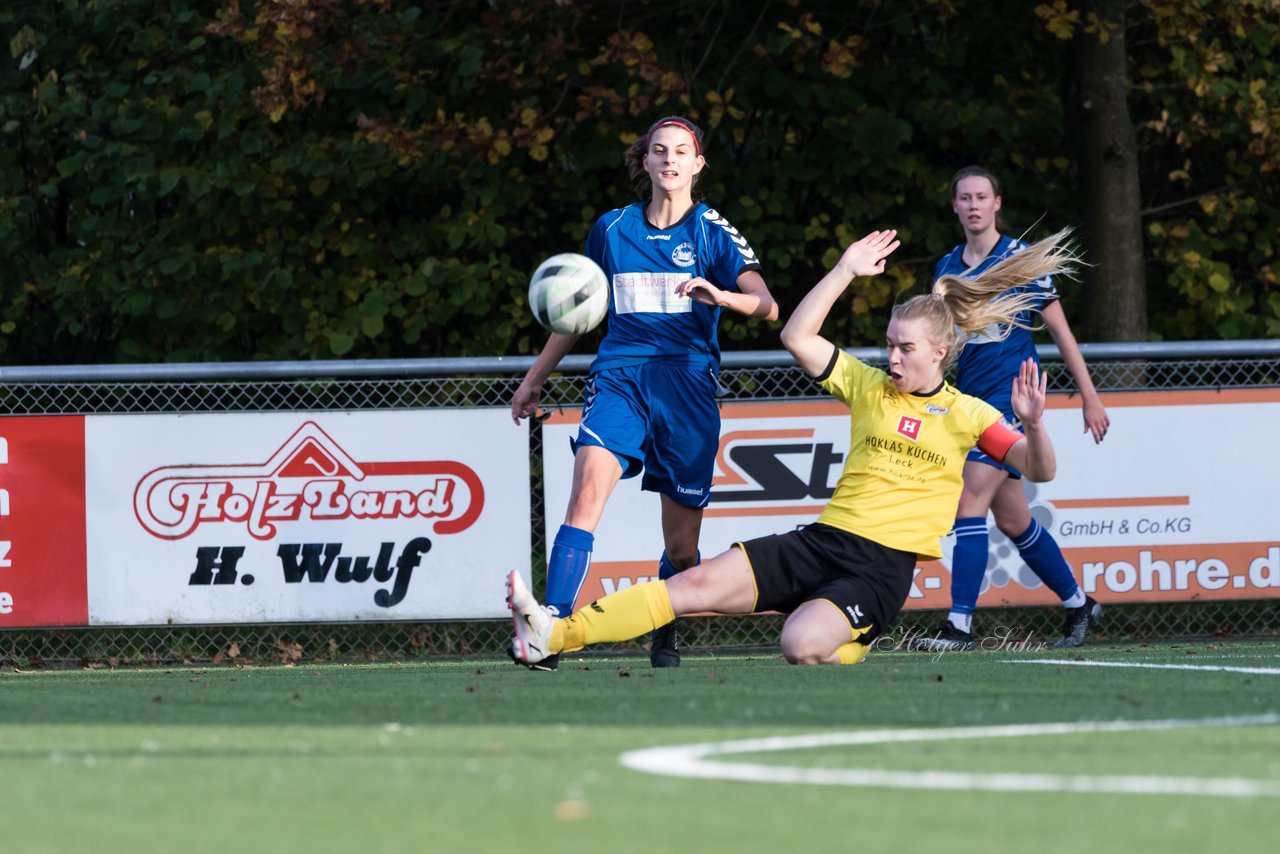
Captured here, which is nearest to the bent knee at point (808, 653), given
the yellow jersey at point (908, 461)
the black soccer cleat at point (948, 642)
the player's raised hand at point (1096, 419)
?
the yellow jersey at point (908, 461)

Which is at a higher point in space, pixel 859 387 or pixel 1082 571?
pixel 859 387

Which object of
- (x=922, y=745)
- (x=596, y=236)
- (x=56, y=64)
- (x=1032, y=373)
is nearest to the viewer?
(x=922, y=745)

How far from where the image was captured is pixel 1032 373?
20.8ft

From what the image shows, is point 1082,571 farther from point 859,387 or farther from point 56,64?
point 56,64

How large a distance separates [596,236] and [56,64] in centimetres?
745

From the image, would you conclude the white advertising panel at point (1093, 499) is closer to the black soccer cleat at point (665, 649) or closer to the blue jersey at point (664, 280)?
the black soccer cleat at point (665, 649)

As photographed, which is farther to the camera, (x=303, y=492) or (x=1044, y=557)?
(x=303, y=492)

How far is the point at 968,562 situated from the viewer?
28.8 feet

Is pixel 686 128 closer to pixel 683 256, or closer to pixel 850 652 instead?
pixel 683 256

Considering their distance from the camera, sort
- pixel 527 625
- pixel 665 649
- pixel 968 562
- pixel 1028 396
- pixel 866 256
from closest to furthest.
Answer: pixel 527 625, pixel 1028 396, pixel 866 256, pixel 665 649, pixel 968 562

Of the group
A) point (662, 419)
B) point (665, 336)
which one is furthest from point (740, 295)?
point (662, 419)

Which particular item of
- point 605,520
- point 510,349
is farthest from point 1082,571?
point 510,349

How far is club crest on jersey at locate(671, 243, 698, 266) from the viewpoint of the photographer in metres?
7.20

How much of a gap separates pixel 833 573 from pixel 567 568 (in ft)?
3.06
